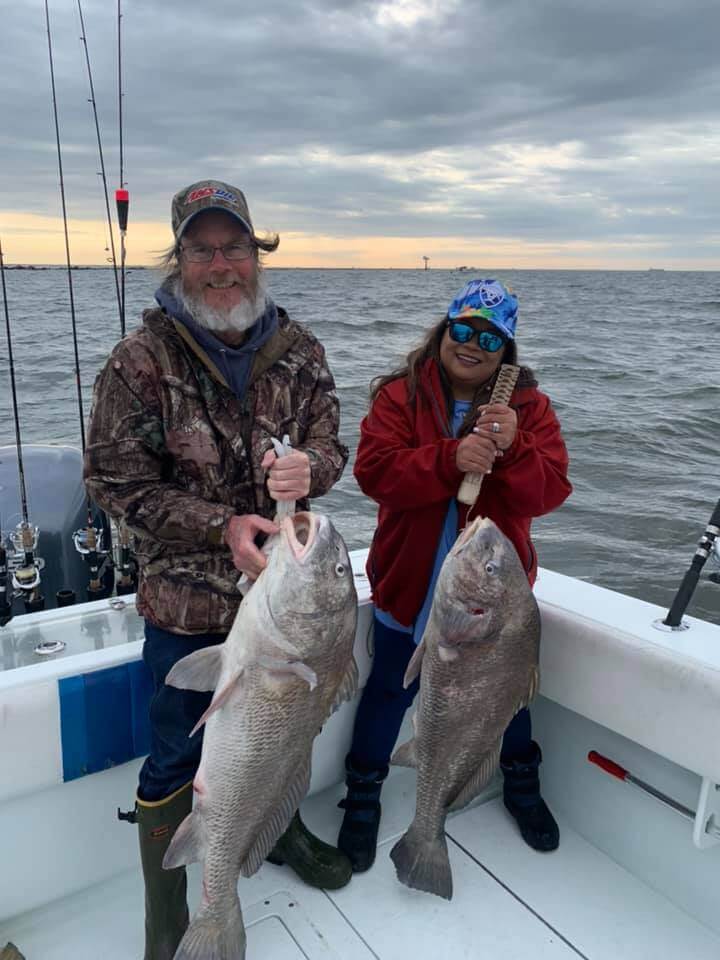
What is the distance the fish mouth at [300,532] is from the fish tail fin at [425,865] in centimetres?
130

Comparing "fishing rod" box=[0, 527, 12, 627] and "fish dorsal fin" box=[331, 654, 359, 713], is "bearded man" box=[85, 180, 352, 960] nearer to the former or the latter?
"fish dorsal fin" box=[331, 654, 359, 713]

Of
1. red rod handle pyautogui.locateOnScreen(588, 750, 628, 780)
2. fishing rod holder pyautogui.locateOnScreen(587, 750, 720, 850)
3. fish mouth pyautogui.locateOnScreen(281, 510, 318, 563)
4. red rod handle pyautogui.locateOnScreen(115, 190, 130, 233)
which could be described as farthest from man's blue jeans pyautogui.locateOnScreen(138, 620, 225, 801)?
red rod handle pyautogui.locateOnScreen(115, 190, 130, 233)

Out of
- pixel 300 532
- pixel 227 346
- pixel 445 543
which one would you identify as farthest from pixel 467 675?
pixel 227 346

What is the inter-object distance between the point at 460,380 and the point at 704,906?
7.00ft

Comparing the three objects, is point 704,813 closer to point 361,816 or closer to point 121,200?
point 361,816

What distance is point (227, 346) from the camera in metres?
2.41

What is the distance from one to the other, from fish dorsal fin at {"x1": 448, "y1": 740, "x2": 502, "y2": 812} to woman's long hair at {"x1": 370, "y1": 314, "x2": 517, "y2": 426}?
4.00 feet

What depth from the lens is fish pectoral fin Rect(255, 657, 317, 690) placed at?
1981mm

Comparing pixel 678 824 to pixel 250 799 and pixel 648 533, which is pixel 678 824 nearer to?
pixel 250 799

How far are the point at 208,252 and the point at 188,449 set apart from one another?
62cm

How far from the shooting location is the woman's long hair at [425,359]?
2887 mm

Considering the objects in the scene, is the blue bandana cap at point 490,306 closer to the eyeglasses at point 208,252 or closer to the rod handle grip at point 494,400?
the rod handle grip at point 494,400

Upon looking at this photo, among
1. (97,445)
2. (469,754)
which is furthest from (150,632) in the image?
(469,754)

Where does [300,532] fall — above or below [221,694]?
above
